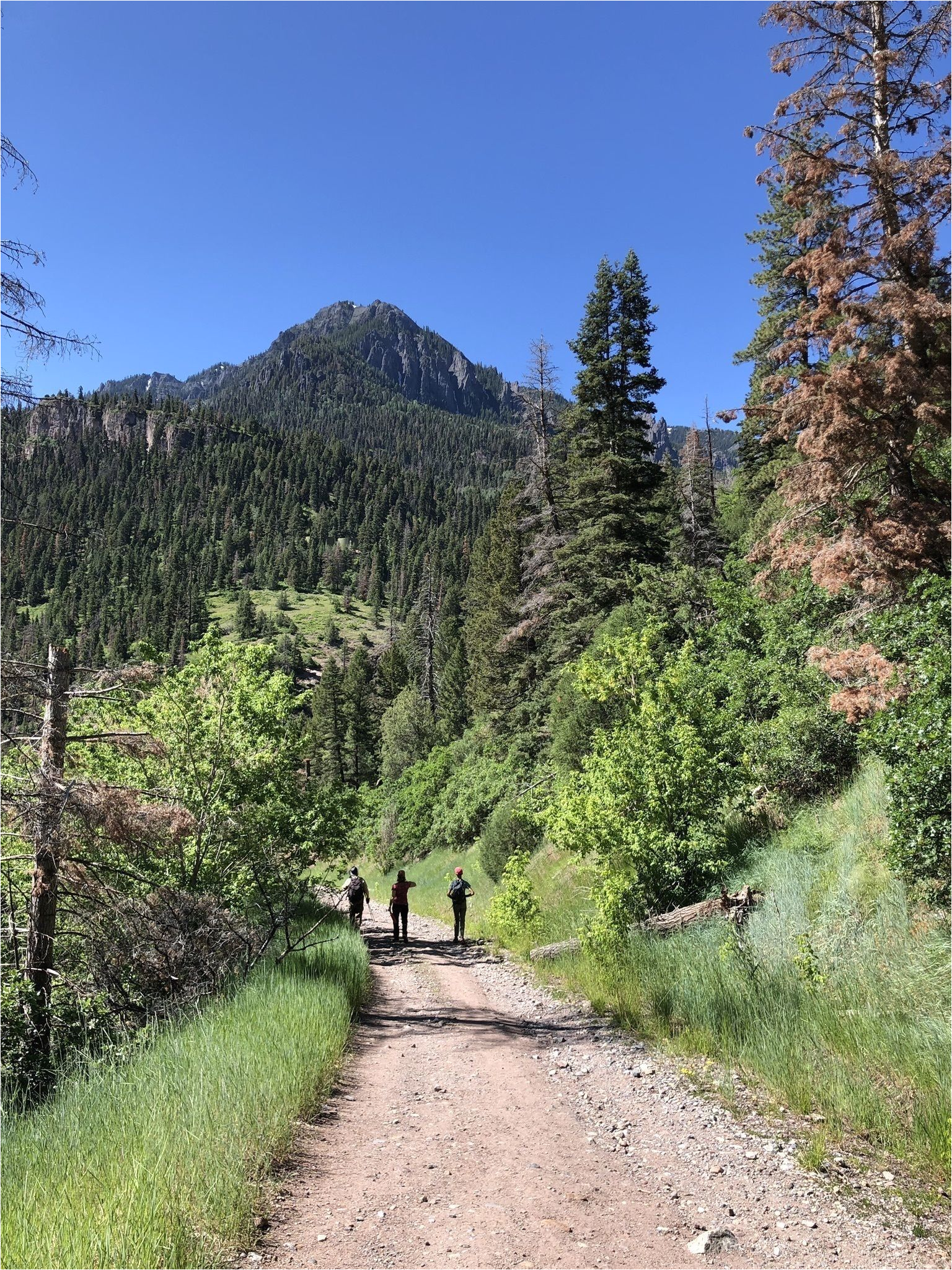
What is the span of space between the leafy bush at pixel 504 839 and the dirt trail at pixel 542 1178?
1187cm

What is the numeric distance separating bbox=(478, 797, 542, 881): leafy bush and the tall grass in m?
9.66

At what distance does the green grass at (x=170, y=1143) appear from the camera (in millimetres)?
3328

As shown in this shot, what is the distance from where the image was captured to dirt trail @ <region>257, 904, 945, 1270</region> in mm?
3664

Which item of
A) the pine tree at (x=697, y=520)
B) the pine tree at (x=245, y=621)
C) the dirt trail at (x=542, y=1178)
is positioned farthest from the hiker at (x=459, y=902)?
the pine tree at (x=245, y=621)

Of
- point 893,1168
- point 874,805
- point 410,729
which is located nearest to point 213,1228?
point 893,1168

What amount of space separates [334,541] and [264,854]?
178 m

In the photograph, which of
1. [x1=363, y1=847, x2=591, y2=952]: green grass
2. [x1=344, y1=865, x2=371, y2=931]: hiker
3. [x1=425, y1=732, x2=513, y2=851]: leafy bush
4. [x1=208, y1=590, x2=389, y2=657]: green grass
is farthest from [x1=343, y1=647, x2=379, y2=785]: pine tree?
[x1=208, y1=590, x2=389, y2=657]: green grass

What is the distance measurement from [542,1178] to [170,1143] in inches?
92.7

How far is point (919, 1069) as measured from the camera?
4855mm

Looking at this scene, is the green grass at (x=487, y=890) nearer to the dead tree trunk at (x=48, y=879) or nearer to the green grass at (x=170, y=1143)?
the green grass at (x=170, y=1143)

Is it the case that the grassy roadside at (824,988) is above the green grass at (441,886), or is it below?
above

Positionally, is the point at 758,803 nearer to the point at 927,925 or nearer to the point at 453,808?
the point at 927,925

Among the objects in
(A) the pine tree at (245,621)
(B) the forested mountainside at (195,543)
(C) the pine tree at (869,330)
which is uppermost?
(B) the forested mountainside at (195,543)

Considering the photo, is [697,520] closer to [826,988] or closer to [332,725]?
[826,988]
